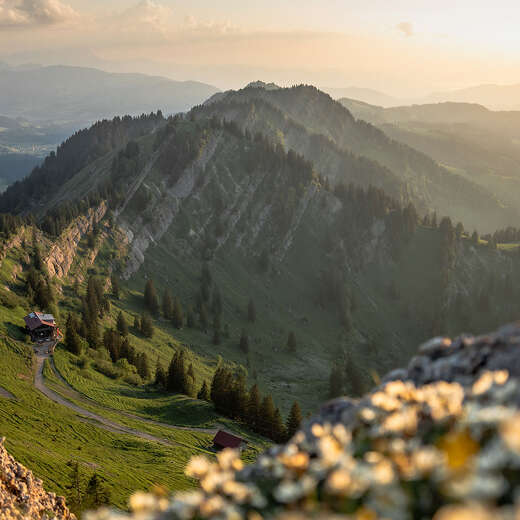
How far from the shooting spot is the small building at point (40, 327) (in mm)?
79938

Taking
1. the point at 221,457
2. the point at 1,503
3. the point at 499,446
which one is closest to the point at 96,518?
the point at 221,457

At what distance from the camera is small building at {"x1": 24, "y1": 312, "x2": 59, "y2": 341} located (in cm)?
7994

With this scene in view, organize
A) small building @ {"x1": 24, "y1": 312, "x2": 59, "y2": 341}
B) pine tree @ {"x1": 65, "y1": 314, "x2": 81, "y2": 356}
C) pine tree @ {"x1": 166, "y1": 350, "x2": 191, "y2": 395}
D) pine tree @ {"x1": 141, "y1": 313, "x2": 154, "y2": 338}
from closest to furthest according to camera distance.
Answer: small building @ {"x1": 24, "y1": 312, "x2": 59, "y2": 341} < pine tree @ {"x1": 65, "y1": 314, "x2": 81, "y2": 356} < pine tree @ {"x1": 166, "y1": 350, "x2": 191, "y2": 395} < pine tree @ {"x1": 141, "y1": 313, "x2": 154, "y2": 338}

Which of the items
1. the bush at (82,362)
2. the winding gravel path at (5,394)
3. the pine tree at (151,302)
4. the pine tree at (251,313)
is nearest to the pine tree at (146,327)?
the pine tree at (151,302)

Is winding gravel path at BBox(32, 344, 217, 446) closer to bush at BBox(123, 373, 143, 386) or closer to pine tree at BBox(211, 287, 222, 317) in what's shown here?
bush at BBox(123, 373, 143, 386)

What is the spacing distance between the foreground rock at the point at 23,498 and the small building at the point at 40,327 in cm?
5067

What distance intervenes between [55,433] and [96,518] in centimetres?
5453

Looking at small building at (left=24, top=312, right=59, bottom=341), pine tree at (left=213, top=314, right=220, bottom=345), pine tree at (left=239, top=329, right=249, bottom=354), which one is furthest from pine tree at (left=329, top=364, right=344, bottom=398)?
small building at (left=24, top=312, right=59, bottom=341)

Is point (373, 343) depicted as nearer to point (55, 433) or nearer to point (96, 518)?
point (55, 433)

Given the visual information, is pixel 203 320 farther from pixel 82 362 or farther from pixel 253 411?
pixel 82 362

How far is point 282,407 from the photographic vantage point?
113m

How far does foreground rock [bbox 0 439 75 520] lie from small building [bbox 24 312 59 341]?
50.7 m

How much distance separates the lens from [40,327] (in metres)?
80.4

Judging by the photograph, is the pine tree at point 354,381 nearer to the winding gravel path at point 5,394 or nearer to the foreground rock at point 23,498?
the winding gravel path at point 5,394
